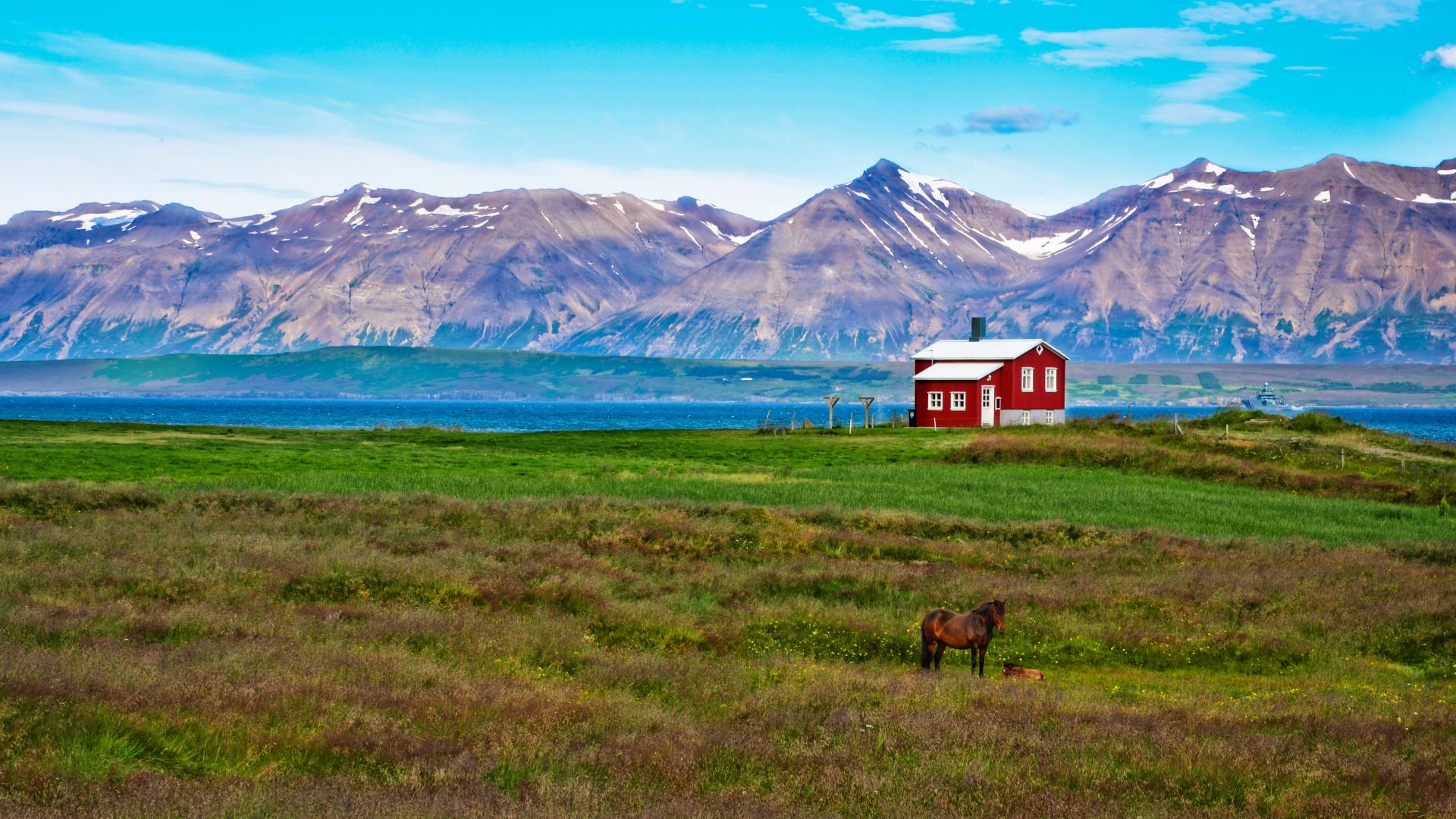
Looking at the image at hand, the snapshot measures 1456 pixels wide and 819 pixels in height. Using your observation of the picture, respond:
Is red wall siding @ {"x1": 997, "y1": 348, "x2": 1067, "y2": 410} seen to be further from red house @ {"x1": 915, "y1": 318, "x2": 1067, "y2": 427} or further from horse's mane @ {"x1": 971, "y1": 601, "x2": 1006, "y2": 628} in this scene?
horse's mane @ {"x1": 971, "y1": 601, "x2": 1006, "y2": 628}

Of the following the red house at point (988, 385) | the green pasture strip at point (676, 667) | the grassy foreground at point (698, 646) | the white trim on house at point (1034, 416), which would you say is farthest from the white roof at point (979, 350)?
the green pasture strip at point (676, 667)

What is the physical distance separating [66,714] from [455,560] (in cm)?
1488

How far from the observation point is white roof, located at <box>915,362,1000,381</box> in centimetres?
10312

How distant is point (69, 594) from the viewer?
2139 cm

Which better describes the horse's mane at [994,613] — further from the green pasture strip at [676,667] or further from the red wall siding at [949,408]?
the red wall siding at [949,408]

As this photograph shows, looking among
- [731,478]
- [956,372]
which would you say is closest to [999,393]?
[956,372]

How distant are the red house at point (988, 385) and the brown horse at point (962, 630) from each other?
8330 cm

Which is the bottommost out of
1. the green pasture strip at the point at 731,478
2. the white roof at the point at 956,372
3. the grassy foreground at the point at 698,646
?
the green pasture strip at the point at 731,478

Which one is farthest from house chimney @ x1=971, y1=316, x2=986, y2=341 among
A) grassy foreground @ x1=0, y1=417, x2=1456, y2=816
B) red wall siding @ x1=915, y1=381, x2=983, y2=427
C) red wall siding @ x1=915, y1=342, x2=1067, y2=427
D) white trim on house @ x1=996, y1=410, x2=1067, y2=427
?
grassy foreground @ x1=0, y1=417, x2=1456, y2=816

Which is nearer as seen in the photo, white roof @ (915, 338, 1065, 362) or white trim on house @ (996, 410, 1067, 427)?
white trim on house @ (996, 410, 1067, 427)

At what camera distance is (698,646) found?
22000 millimetres

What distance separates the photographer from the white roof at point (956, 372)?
103m

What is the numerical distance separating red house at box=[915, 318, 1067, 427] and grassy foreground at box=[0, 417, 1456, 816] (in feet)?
171

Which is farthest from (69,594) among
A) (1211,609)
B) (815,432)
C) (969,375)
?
(969,375)
